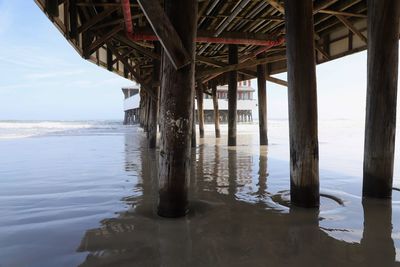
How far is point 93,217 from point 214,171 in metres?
3.27

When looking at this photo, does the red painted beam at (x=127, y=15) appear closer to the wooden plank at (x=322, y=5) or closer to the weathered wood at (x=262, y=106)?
the wooden plank at (x=322, y=5)

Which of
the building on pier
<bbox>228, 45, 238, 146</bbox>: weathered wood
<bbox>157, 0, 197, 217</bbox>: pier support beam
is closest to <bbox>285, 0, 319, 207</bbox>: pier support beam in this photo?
<bbox>157, 0, 197, 217</bbox>: pier support beam

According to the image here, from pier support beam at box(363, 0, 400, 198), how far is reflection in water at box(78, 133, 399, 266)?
A: 1.22ft

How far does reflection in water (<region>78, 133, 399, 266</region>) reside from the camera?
255cm

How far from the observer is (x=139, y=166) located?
7238 millimetres

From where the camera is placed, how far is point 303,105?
3904 mm

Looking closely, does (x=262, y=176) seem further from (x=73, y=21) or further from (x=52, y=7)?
(x=73, y=21)

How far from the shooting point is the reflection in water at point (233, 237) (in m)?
2.55

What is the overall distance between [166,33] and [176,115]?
0.79 m

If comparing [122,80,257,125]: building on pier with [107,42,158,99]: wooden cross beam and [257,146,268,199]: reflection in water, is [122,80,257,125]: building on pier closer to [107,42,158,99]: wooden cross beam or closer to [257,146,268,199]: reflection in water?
[107,42,158,99]: wooden cross beam

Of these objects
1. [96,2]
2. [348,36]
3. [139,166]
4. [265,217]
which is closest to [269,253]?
[265,217]

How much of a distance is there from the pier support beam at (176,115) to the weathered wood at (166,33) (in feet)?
0.45

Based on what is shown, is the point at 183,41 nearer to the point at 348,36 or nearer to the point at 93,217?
the point at 93,217

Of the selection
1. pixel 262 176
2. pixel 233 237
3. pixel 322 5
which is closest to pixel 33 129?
pixel 322 5
